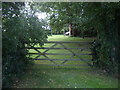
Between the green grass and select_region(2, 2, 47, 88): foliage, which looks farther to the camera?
the green grass

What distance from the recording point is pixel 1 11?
274cm

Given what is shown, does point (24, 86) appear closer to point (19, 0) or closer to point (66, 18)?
point (19, 0)

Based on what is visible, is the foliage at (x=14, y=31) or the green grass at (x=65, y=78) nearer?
the foliage at (x=14, y=31)

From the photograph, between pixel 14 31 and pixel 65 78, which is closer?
pixel 14 31

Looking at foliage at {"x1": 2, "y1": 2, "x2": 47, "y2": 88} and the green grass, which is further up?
foliage at {"x1": 2, "y1": 2, "x2": 47, "y2": 88}

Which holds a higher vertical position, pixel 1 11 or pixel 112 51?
pixel 1 11

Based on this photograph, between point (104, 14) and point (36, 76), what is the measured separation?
2.95m

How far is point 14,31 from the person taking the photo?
282 centimetres

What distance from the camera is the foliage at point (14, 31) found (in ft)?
9.03

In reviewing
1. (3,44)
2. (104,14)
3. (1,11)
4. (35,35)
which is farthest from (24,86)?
(104,14)

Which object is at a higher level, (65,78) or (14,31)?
(14,31)

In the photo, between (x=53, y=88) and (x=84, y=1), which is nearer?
(x=53, y=88)

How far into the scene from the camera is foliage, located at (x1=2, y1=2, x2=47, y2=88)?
2752 mm

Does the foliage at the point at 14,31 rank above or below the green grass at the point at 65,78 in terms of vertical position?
above
